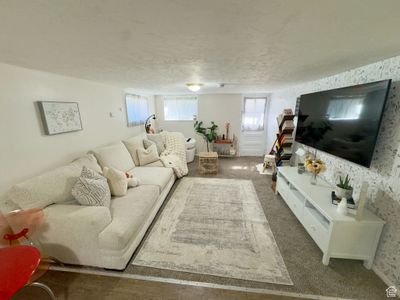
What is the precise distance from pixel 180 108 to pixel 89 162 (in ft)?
12.0

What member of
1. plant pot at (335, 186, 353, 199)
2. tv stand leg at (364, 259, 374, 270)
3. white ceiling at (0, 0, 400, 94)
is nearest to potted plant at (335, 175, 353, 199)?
plant pot at (335, 186, 353, 199)

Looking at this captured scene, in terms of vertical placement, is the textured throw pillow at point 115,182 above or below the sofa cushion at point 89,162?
below

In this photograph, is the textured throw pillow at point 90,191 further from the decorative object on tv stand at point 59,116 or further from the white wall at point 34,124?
the decorative object on tv stand at point 59,116

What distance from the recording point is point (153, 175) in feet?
9.23

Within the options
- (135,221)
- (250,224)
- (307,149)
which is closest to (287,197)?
(250,224)

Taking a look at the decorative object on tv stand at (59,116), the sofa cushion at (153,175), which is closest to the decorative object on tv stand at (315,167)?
the sofa cushion at (153,175)

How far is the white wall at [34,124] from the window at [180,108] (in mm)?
2766

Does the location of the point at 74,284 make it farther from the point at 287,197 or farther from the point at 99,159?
the point at 287,197

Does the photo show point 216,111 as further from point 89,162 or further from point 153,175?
point 89,162

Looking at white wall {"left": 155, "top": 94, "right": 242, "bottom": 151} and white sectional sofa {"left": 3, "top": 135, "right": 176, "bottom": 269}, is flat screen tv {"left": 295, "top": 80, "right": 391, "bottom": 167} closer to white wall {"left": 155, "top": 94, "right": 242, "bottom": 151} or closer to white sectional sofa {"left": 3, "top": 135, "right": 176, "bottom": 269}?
white sectional sofa {"left": 3, "top": 135, "right": 176, "bottom": 269}

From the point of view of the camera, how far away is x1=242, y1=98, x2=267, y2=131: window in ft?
17.0

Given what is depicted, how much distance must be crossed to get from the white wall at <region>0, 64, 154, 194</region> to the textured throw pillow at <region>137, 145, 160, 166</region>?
2.57ft

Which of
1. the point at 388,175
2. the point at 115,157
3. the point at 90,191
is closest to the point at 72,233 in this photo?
the point at 90,191

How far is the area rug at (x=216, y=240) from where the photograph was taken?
161 cm
